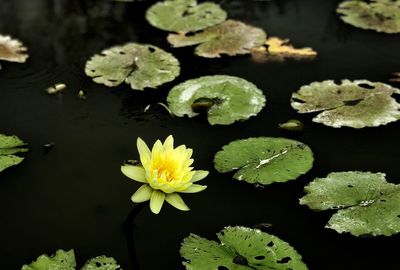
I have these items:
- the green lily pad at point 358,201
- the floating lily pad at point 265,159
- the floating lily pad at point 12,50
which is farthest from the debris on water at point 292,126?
the floating lily pad at point 12,50

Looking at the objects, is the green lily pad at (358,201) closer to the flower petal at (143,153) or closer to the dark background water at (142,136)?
the dark background water at (142,136)

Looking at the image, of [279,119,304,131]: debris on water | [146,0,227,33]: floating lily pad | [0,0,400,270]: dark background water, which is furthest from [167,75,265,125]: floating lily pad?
[146,0,227,33]: floating lily pad

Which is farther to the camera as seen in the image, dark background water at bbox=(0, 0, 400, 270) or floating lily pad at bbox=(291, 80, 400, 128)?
floating lily pad at bbox=(291, 80, 400, 128)

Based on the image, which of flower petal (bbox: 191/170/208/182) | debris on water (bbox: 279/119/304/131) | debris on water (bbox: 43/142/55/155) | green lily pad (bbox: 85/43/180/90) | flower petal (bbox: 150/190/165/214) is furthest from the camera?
green lily pad (bbox: 85/43/180/90)

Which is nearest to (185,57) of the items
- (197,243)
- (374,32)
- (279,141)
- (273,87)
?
(273,87)

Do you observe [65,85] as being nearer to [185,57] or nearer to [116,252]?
[185,57]

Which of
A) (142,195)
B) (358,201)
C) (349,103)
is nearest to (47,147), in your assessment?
(142,195)

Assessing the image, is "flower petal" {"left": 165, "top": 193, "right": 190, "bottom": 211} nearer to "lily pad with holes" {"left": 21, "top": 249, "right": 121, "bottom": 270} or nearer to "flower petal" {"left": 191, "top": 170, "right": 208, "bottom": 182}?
"flower petal" {"left": 191, "top": 170, "right": 208, "bottom": 182}
